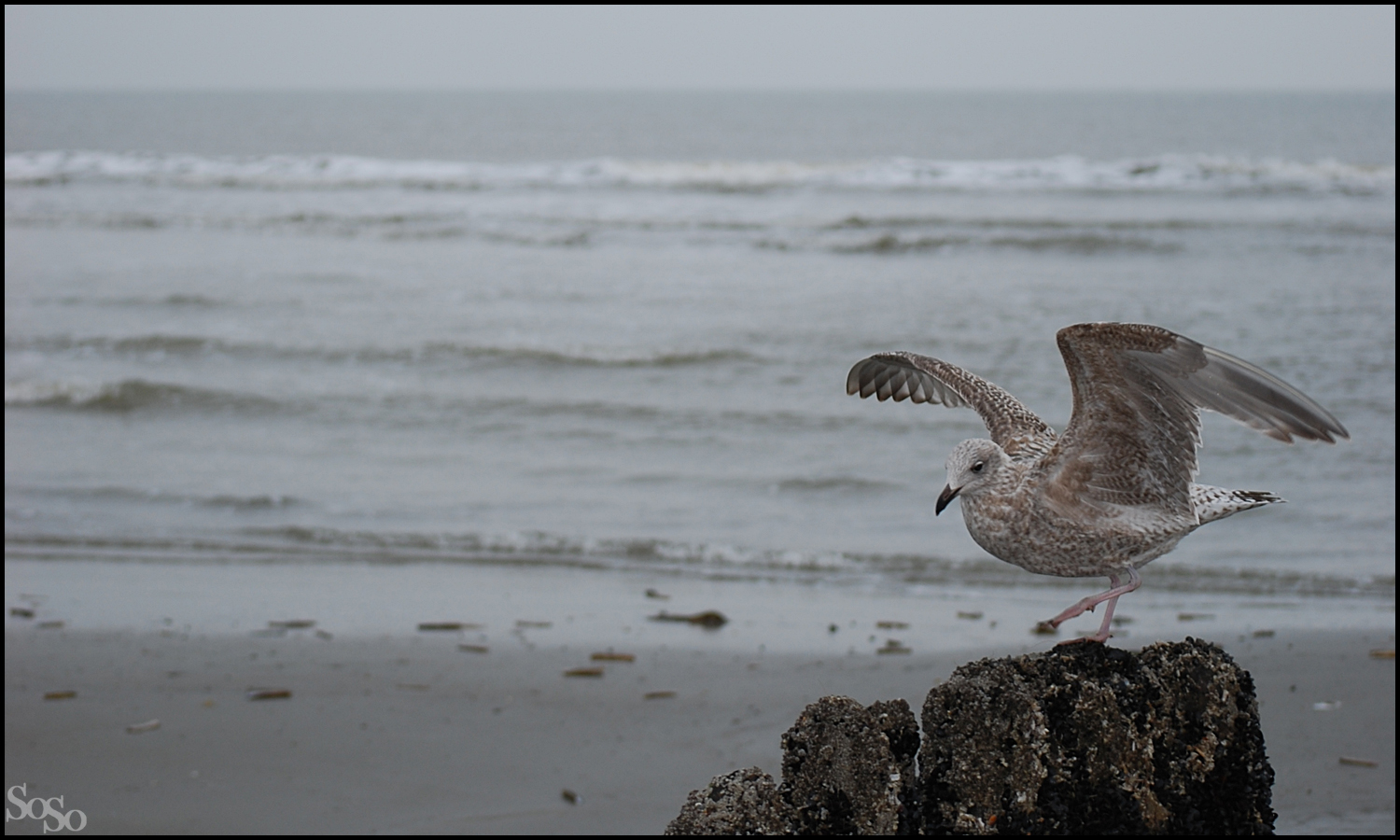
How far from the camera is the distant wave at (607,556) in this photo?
8.43 m

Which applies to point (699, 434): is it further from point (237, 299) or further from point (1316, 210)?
point (1316, 210)

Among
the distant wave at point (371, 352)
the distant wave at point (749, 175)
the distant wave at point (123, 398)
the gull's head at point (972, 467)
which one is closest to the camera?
the gull's head at point (972, 467)

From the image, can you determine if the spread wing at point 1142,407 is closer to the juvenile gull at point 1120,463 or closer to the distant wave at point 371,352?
the juvenile gull at point 1120,463

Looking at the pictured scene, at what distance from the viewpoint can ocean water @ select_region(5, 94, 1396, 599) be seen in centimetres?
949

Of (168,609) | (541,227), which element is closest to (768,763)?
(168,609)

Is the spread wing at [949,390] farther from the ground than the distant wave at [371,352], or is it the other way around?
the distant wave at [371,352]

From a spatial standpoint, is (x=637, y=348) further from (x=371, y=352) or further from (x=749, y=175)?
(x=749, y=175)

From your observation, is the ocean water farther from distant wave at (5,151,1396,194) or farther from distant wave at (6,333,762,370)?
distant wave at (5,151,1396,194)

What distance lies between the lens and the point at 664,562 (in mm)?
8977

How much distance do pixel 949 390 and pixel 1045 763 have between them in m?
1.72

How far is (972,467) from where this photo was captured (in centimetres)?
294

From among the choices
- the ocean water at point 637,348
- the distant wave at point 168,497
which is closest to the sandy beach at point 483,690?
the ocean water at point 637,348

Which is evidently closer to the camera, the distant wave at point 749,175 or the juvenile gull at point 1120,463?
the juvenile gull at point 1120,463

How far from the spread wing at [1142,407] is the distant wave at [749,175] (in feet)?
102
